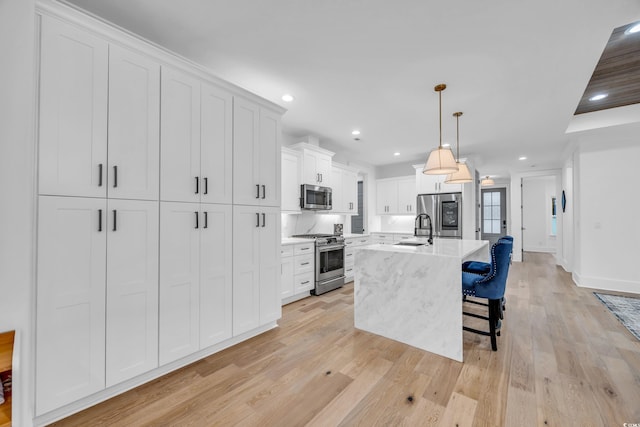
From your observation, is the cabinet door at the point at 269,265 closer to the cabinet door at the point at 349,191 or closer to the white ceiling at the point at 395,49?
the white ceiling at the point at 395,49

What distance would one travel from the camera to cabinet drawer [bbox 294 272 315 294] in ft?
13.0

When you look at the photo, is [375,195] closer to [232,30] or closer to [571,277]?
[571,277]

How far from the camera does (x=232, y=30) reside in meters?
2.13

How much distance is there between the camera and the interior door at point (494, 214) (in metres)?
9.41

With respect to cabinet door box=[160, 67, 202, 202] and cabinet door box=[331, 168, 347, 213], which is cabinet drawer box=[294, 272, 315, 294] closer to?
cabinet door box=[331, 168, 347, 213]

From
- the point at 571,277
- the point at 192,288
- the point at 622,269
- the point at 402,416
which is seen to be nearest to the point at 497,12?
the point at 402,416

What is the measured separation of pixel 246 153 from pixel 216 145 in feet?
1.05

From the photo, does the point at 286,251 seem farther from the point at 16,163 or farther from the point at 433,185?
the point at 433,185

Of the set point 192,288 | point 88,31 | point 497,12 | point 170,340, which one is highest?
point 497,12

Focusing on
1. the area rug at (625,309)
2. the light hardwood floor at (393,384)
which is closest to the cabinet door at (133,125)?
the light hardwood floor at (393,384)

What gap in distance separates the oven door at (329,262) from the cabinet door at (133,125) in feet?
8.93

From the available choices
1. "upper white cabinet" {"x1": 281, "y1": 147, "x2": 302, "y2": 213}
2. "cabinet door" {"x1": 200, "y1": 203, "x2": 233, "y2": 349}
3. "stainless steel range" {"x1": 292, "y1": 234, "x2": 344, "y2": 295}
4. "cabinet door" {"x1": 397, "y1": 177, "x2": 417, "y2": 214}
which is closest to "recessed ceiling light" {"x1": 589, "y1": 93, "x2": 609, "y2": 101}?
"cabinet door" {"x1": 397, "y1": 177, "x2": 417, "y2": 214}

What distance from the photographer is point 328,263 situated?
4.48 metres

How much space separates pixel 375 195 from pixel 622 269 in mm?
4537
